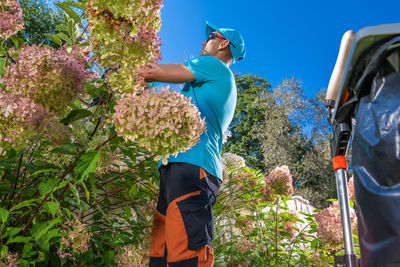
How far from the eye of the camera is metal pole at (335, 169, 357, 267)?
1123 millimetres

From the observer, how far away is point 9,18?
3.65 feet

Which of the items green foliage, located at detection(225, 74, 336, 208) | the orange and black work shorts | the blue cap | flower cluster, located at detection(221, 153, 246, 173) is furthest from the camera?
green foliage, located at detection(225, 74, 336, 208)

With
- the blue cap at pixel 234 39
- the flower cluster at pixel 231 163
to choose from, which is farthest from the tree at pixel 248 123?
the blue cap at pixel 234 39

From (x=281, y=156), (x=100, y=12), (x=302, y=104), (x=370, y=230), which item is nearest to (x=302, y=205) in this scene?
(x=370, y=230)

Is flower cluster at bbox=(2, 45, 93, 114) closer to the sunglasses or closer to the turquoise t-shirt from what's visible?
the turquoise t-shirt

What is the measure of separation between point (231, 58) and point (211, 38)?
174 millimetres

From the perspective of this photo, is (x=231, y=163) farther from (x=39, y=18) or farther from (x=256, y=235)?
(x=39, y=18)

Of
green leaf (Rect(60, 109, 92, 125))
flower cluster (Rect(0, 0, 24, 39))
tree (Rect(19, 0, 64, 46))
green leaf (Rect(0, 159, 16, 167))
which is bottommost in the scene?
green leaf (Rect(0, 159, 16, 167))

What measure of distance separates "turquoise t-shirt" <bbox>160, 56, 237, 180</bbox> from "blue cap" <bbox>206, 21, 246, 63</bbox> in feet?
1.02

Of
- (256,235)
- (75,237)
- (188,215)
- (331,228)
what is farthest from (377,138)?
(256,235)

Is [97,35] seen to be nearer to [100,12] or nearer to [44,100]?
[100,12]

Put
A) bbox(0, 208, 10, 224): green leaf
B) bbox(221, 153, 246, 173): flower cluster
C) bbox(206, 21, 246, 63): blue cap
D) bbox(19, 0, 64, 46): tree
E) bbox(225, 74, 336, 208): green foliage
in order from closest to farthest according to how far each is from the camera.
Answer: bbox(0, 208, 10, 224): green leaf, bbox(206, 21, 246, 63): blue cap, bbox(221, 153, 246, 173): flower cluster, bbox(19, 0, 64, 46): tree, bbox(225, 74, 336, 208): green foliage

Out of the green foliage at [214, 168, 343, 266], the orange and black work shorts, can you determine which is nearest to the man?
the orange and black work shorts

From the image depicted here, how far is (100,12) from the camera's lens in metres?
0.80
